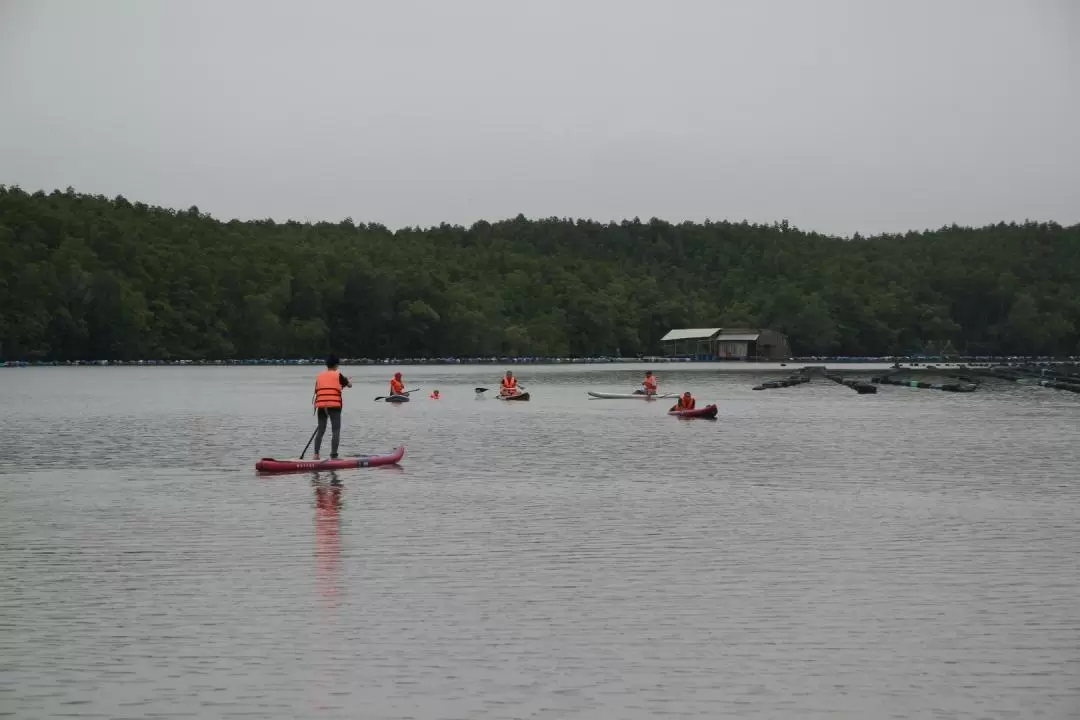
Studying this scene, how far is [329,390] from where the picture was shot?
102 ft

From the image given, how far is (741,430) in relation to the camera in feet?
162

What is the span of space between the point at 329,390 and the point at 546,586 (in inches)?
605

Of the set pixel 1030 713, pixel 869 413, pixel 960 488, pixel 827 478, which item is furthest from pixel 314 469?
pixel 869 413

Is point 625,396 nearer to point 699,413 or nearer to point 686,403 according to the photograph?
point 686,403

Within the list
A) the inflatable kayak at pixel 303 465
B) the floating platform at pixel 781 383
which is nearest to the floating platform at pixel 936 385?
the floating platform at pixel 781 383

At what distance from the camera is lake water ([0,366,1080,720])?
11.9 metres

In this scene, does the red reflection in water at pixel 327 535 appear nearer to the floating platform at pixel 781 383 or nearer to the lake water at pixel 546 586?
the lake water at pixel 546 586

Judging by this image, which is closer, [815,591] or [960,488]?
[815,591]

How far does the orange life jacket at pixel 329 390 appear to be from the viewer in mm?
31141

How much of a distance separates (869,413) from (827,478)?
32.8 m

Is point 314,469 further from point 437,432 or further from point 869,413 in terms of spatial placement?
point 869,413

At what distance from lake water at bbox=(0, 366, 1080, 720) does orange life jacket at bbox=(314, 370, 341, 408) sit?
1824 mm

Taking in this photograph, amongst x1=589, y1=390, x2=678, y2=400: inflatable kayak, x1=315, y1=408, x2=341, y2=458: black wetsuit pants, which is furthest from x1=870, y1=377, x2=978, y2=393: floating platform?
x1=315, y1=408, x2=341, y2=458: black wetsuit pants

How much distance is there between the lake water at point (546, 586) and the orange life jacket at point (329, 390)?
5.98 feet
